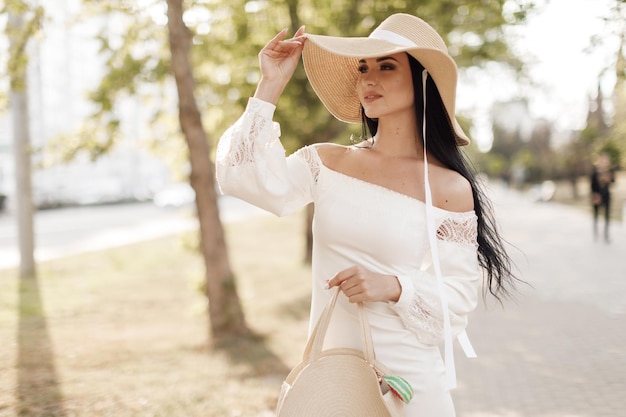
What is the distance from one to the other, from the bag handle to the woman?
0.25ft

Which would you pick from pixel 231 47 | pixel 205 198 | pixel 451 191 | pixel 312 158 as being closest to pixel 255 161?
pixel 312 158

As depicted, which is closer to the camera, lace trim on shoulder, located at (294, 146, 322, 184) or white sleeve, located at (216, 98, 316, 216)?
white sleeve, located at (216, 98, 316, 216)

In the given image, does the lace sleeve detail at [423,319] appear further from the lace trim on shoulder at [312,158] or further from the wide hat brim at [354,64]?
the wide hat brim at [354,64]

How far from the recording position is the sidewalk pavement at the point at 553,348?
557cm

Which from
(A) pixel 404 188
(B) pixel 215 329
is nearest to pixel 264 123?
(A) pixel 404 188

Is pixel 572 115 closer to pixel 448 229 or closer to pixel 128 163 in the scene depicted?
pixel 448 229

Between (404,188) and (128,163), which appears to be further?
(128,163)

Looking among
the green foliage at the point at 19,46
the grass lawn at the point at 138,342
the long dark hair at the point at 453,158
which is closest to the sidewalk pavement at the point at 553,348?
the long dark hair at the point at 453,158

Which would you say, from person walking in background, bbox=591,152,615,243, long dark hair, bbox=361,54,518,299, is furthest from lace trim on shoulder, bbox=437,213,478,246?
person walking in background, bbox=591,152,615,243

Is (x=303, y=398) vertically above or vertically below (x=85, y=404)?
above

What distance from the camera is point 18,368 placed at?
703 cm

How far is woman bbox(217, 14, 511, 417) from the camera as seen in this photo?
2221 millimetres

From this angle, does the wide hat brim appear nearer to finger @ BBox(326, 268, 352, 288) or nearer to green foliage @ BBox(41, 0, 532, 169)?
finger @ BBox(326, 268, 352, 288)

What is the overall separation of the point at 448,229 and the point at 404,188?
0.66ft
